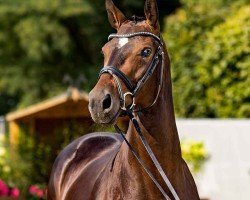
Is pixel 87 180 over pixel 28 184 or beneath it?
over

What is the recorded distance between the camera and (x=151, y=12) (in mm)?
5480

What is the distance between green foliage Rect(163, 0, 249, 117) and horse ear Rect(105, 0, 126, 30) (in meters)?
8.58

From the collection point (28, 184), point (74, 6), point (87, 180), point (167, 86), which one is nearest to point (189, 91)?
point (28, 184)

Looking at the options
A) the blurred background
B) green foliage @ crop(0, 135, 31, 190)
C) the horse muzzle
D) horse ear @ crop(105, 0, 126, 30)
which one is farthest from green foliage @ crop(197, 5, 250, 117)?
the horse muzzle

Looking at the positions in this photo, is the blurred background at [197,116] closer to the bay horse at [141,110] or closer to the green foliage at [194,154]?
the green foliage at [194,154]

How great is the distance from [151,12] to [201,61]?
9.69m

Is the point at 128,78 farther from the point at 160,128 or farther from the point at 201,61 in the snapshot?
the point at 201,61

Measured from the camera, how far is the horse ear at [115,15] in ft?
18.5

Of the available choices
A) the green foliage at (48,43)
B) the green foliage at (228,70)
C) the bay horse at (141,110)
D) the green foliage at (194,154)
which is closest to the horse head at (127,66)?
the bay horse at (141,110)

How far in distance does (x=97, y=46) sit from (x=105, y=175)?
21727 mm

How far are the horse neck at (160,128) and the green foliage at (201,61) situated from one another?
8692 mm

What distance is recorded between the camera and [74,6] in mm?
26375

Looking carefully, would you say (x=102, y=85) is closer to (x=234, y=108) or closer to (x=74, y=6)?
(x=234, y=108)

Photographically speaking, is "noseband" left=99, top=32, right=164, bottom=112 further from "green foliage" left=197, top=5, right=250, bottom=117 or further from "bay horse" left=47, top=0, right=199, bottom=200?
"green foliage" left=197, top=5, right=250, bottom=117
